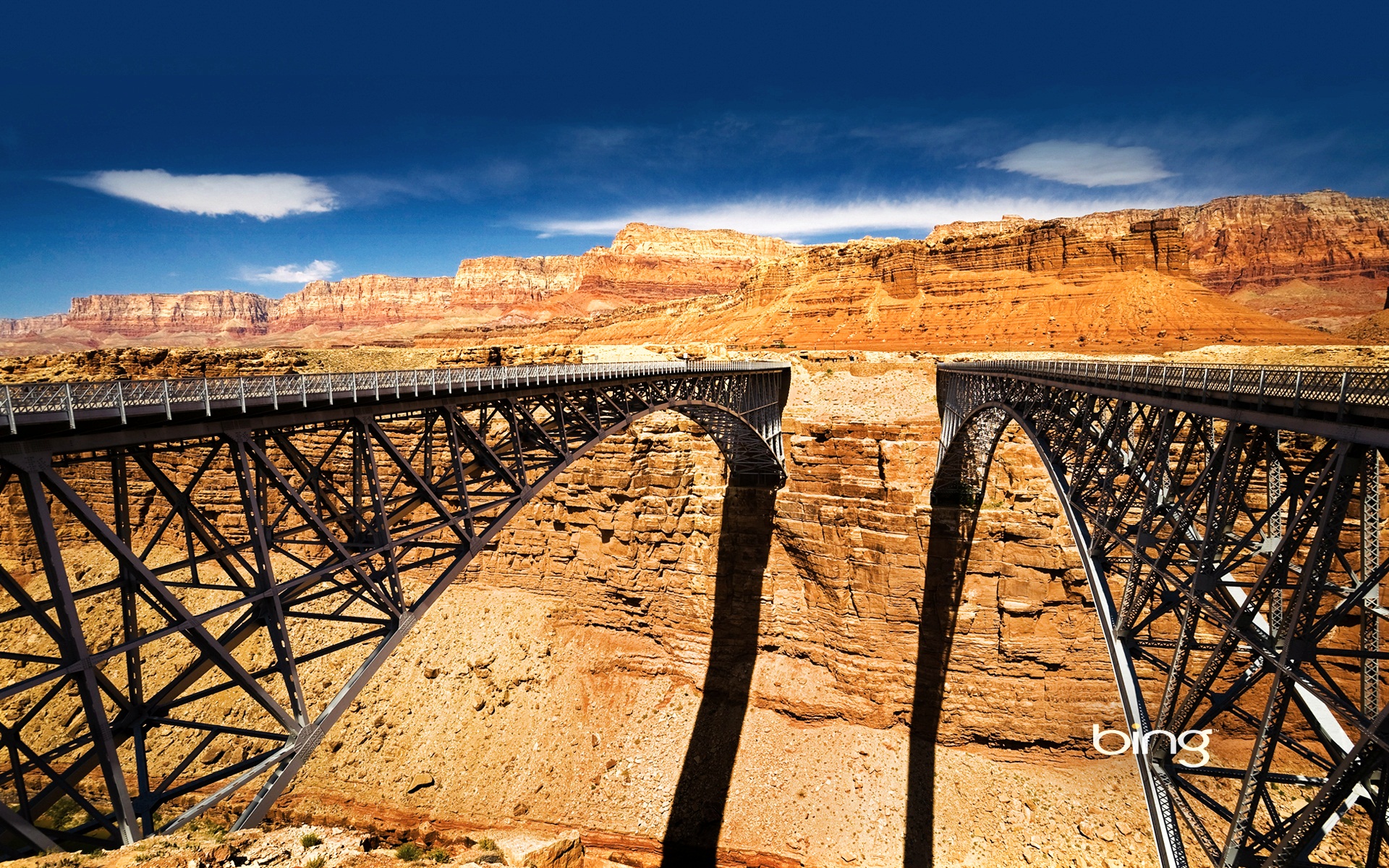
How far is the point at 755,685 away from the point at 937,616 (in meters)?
8.94

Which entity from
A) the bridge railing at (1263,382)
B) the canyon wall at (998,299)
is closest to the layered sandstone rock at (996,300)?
the canyon wall at (998,299)

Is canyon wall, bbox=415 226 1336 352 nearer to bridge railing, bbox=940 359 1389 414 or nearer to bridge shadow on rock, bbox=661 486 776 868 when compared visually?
bridge shadow on rock, bbox=661 486 776 868

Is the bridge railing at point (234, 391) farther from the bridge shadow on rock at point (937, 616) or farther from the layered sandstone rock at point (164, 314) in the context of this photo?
the layered sandstone rock at point (164, 314)

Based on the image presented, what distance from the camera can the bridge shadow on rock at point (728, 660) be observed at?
24125 millimetres

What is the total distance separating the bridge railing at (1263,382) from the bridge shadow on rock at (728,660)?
18034 millimetres

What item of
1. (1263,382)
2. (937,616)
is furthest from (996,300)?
(1263,382)

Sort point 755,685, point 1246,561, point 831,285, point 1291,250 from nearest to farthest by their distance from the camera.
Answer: point 1246,561 → point 755,685 → point 831,285 → point 1291,250

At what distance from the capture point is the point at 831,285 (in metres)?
74.6

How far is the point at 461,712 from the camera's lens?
26.6 metres

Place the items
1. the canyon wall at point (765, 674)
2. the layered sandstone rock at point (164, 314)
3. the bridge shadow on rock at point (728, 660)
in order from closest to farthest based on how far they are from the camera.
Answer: the canyon wall at point (765, 674), the bridge shadow on rock at point (728, 660), the layered sandstone rock at point (164, 314)

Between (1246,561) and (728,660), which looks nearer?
(1246,561)

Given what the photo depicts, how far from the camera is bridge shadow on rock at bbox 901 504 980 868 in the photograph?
25.9 metres

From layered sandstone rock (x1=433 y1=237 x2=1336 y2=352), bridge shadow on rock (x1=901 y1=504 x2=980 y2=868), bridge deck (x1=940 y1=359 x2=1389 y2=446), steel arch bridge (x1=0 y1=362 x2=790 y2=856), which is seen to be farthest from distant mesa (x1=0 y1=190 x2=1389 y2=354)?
bridge deck (x1=940 y1=359 x2=1389 y2=446)

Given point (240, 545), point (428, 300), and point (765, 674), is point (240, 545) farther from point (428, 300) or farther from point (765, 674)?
point (428, 300)
